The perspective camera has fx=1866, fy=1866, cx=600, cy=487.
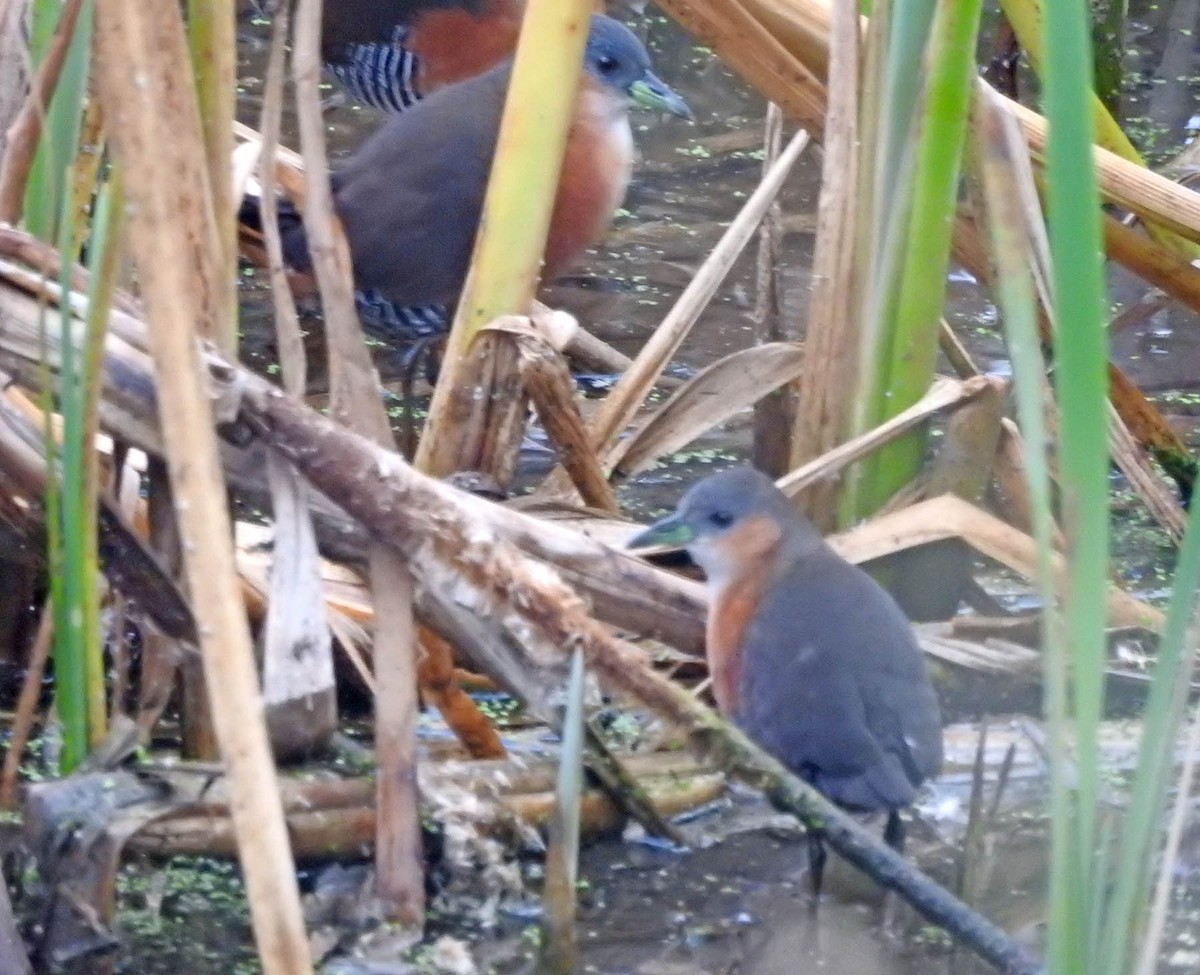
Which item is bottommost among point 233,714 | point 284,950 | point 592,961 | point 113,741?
point 592,961

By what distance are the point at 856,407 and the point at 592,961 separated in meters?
0.97

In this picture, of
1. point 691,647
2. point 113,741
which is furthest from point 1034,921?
point 113,741

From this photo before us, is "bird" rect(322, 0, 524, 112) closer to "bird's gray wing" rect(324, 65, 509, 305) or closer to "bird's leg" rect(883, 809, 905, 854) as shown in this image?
"bird's gray wing" rect(324, 65, 509, 305)

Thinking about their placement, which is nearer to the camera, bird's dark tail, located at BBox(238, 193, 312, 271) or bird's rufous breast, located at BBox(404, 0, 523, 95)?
bird's dark tail, located at BBox(238, 193, 312, 271)

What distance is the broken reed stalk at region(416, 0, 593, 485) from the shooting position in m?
2.46

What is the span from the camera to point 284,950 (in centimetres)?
133

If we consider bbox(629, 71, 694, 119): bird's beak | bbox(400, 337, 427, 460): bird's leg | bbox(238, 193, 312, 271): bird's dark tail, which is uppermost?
bbox(629, 71, 694, 119): bird's beak

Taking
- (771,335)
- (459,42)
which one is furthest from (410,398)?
(459,42)

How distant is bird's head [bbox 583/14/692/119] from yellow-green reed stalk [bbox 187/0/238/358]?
190 centimetres

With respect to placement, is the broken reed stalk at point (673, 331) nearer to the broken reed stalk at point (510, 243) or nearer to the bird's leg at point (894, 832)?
the broken reed stalk at point (510, 243)

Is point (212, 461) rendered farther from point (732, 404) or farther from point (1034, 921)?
point (732, 404)

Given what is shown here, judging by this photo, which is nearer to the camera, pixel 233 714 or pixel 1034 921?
pixel 233 714

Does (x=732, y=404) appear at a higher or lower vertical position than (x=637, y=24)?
lower

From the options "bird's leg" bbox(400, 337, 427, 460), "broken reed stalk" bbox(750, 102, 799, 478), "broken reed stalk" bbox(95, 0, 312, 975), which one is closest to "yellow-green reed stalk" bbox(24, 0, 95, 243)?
"broken reed stalk" bbox(95, 0, 312, 975)
